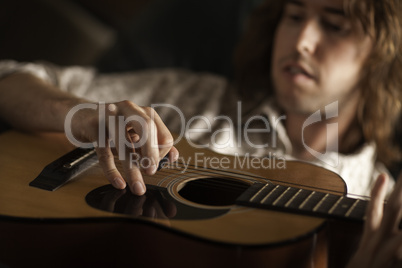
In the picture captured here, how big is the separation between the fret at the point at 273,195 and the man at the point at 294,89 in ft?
0.64

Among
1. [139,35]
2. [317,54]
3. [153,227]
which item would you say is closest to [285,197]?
[153,227]

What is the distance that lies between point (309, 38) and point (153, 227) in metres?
0.64

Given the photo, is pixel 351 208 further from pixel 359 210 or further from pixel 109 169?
pixel 109 169

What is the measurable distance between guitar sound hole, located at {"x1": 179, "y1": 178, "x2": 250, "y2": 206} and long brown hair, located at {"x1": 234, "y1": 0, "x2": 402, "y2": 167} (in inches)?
20.9

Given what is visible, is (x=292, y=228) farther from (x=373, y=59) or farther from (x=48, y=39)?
(x=48, y=39)

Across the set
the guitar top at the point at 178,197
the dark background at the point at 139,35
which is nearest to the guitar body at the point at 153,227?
the guitar top at the point at 178,197

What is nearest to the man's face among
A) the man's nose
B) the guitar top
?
the man's nose

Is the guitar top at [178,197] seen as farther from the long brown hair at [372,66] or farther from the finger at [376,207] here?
the long brown hair at [372,66]

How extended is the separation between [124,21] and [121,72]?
38cm

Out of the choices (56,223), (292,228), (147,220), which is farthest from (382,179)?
(56,223)

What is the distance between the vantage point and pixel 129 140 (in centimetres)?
79

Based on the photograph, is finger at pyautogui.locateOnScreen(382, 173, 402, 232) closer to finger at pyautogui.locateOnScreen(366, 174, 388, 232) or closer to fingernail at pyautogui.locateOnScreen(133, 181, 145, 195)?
finger at pyautogui.locateOnScreen(366, 174, 388, 232)

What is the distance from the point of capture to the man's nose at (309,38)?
1069mm

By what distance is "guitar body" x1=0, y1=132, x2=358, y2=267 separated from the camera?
2.07ft
